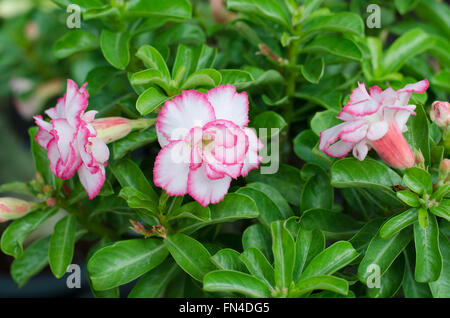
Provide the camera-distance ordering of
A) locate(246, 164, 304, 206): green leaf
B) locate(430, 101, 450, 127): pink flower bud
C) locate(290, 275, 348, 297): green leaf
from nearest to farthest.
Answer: locate(290, 275, 348, 297): green leaf, locate(430, 101, 450, 127): pink flower bud, locate(246, 164, 304, 206): green leaf

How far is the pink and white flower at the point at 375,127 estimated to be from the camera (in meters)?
0.63

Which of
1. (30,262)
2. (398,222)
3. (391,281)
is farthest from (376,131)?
(30,262)

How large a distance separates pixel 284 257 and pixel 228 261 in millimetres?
76

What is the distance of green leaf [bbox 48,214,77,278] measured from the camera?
0.75m

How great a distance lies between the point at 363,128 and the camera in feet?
2.08

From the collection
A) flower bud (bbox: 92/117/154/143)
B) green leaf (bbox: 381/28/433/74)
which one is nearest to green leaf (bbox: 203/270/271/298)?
flower bud (bbox: 92/117/154/143)

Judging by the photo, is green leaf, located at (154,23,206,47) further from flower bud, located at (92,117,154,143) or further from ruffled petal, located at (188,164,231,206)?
ruffled petal, located at (188,164,231,206)

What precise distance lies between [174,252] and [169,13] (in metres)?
0.36

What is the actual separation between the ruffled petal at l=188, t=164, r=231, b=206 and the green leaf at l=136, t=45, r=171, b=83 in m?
0.16

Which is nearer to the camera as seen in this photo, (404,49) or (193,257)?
(193,257)

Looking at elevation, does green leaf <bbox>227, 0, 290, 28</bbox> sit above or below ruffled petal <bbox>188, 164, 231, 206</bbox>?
above

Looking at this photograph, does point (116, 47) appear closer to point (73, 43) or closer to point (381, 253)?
point (73, 43)

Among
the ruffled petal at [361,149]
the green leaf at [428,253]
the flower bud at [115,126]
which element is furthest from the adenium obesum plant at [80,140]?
the green leaf at [428,253]

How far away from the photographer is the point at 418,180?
0.66 m
